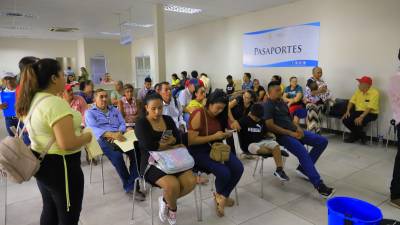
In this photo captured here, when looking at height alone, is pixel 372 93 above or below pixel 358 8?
below

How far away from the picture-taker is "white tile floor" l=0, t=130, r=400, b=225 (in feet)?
8.07

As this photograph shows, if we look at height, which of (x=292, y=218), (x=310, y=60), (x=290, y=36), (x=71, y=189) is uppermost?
(x=290, y=36)

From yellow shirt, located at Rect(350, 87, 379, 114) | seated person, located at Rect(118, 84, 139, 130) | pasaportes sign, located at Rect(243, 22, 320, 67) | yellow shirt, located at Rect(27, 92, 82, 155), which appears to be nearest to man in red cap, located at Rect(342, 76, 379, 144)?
yellow shirt, located at Rect(350, 87, 379, 114)

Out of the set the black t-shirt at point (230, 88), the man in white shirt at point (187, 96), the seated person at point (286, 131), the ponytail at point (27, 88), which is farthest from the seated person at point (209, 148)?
the black t-shirt at point (230, 88)

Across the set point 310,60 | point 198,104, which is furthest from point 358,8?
point 198,104

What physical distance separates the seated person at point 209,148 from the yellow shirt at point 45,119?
1.27 meters

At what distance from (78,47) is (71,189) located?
44.8 feet

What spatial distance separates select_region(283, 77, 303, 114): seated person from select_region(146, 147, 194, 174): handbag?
3531 mm

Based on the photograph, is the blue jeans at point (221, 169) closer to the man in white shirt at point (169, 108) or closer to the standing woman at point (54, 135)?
the standing woman at point (54, 135)

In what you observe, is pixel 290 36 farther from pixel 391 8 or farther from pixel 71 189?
pixel 71 189

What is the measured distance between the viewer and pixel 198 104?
3.75m

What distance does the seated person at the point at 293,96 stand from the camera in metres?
5.18

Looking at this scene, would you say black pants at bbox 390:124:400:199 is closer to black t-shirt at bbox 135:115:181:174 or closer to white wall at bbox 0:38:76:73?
black t-shirt at bbox 135:115:181:174

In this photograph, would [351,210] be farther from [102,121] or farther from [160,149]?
[102,121]
